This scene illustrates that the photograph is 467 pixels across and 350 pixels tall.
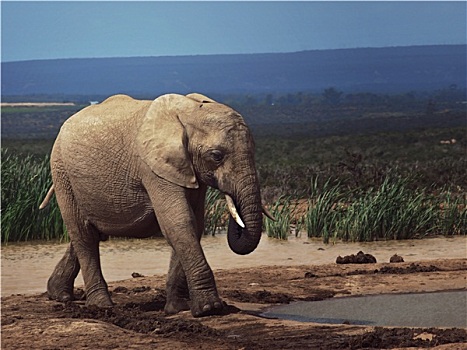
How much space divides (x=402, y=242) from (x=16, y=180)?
521 cm

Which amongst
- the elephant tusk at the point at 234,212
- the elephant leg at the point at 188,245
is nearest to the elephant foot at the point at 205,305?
the elephant leg at the point at 188,245

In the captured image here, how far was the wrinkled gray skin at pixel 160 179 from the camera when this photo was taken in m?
11.2

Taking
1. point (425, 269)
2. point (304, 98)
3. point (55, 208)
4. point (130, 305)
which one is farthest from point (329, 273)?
point (304, 98)

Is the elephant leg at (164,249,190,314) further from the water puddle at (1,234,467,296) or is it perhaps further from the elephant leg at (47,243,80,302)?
the water puddle at (1,234,467,296)

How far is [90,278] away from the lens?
1221cm

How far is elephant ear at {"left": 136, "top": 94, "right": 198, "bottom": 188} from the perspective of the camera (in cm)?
1130

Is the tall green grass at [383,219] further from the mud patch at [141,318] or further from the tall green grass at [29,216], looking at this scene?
the mud patch at [141,318]

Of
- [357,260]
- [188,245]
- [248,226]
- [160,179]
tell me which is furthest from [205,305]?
[357,260]

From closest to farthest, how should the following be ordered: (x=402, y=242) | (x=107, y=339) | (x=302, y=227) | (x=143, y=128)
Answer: (x=107, y=339)
(x=143, y=128)
(x=402, y=242)
(x=302, y=227)

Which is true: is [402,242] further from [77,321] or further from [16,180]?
[77,321]

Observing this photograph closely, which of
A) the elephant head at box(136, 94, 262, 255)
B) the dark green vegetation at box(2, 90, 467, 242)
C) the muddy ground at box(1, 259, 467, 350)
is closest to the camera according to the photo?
the muddy ground at box(1, 259, 467, 350)

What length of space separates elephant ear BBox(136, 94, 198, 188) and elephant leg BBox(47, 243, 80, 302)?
166 centimetres

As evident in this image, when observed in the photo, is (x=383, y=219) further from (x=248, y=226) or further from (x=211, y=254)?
(x=248, y=226)

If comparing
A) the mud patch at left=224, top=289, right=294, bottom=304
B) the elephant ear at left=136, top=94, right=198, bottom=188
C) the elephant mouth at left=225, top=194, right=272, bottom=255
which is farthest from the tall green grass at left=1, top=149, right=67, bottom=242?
the elephant mouth at left=225, top=194, right=272, bottom=255
